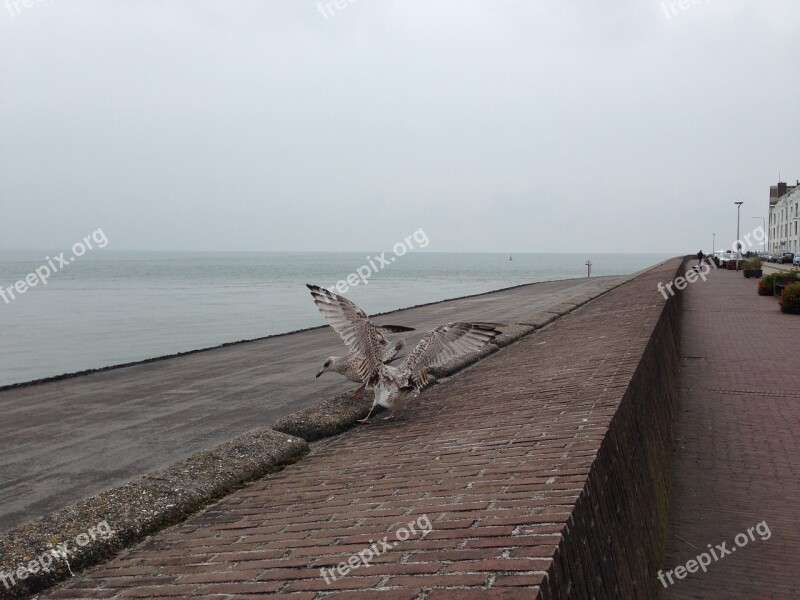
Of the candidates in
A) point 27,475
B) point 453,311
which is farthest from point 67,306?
point 27,475

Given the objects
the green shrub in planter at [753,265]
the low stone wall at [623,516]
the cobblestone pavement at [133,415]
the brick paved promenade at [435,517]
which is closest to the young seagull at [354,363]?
the brick paved promenade at [435,517]

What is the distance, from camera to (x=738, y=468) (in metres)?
9.41

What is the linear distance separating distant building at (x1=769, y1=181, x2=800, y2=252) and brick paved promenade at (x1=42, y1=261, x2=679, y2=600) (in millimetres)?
103820

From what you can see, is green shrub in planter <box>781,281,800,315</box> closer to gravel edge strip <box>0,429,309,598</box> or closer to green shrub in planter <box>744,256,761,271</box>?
gravel edge strip <box>0,429,309,598</box>

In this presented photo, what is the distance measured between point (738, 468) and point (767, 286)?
27.2 metres

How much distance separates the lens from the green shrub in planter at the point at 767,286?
108ft

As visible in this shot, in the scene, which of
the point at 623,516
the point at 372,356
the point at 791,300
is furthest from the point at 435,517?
the point at 791,300

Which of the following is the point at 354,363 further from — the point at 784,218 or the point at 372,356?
the point at 784,218

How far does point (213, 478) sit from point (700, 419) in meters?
9.13

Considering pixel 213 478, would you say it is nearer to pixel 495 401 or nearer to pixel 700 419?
pixel 495 401

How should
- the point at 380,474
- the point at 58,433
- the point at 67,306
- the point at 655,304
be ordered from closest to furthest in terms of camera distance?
the point at 380,474, the point at 58,433, the point at 655,304, the point at 67,306

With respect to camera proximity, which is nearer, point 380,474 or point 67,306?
point 380,474

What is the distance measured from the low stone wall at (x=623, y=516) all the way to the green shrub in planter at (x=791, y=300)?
19.8m

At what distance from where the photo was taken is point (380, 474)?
17.0 feet
